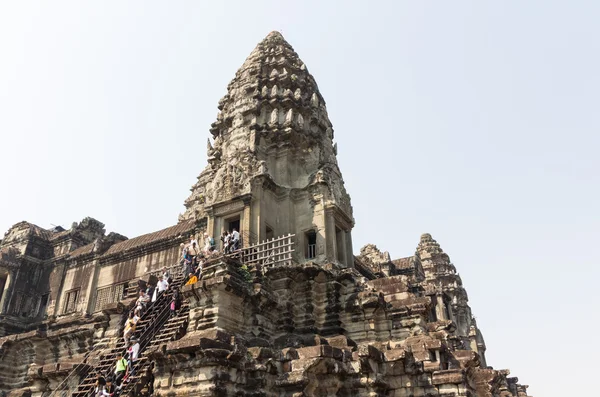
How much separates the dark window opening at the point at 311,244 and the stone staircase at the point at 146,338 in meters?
4.74

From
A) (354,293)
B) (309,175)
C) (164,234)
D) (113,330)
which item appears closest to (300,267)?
(354,293)

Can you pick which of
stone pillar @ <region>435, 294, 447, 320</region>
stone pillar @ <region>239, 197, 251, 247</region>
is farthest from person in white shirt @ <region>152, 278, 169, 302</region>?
stone pillar @ <region>435, 294, 447, 320</region>

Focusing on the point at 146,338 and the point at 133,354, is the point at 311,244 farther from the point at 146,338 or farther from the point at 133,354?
the point at 133,354

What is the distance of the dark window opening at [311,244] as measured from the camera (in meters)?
17.5

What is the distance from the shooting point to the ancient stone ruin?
11.3m

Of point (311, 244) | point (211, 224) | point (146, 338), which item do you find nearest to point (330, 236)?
point (311, 244)

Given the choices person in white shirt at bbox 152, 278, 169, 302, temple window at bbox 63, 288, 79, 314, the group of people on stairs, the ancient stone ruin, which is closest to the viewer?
the ancient stone ruin

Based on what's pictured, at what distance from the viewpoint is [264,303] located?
1407 cm

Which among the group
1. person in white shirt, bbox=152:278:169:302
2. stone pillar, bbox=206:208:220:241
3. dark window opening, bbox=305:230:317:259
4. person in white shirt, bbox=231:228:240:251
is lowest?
person in white shirt, bbox=152:278:169:302

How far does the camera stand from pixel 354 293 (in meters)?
15.4

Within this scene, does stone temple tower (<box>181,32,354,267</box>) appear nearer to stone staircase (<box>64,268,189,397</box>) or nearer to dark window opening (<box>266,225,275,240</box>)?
A: dark window opening (<box>266,225,275,240</box>)

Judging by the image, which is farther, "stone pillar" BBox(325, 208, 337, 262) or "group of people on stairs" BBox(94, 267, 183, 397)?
"stone pillar" BBox(325, 208, 337, 262)

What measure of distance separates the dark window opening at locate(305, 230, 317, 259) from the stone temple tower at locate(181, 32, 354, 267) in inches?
1.5

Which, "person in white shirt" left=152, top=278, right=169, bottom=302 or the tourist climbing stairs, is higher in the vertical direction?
"person in white shirt" left=152, top=278, right=169, bottom=302
